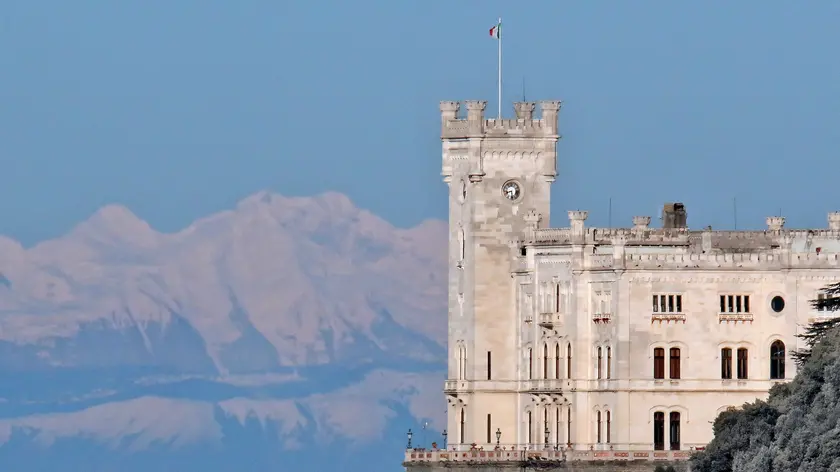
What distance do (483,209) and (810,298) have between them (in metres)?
19.5

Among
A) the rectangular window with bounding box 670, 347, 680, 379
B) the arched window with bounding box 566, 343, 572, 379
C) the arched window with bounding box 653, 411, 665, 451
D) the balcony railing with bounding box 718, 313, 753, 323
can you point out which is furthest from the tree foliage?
the arched window with bounding box 566, 343, 572, 379

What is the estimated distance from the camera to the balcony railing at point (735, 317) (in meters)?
175

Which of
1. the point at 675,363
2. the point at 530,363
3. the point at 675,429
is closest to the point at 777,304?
the point at 675,363

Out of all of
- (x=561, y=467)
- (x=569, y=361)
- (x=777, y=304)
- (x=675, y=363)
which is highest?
(x=777, y=304)

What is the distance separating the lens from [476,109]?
189 meters

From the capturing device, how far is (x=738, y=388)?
576 ft

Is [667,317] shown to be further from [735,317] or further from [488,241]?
[488,241]

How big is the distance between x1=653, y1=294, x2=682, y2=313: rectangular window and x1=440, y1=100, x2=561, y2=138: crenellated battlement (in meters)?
14.8

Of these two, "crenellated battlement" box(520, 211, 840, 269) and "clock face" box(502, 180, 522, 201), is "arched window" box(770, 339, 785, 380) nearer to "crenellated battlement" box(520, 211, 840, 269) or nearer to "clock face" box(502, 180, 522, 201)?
"crenellated battlement" box(520, 211, 840, 269)

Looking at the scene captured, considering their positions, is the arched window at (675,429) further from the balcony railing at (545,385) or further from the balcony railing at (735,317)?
the balcony railing at (545,385)

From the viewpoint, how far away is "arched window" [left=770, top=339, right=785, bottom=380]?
174875 millimetres

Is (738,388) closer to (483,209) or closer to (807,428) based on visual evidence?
(483,209)

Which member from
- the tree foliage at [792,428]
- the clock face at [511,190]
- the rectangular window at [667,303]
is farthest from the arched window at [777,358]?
the clock face at [511,190]

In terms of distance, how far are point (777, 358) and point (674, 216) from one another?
1391cm
